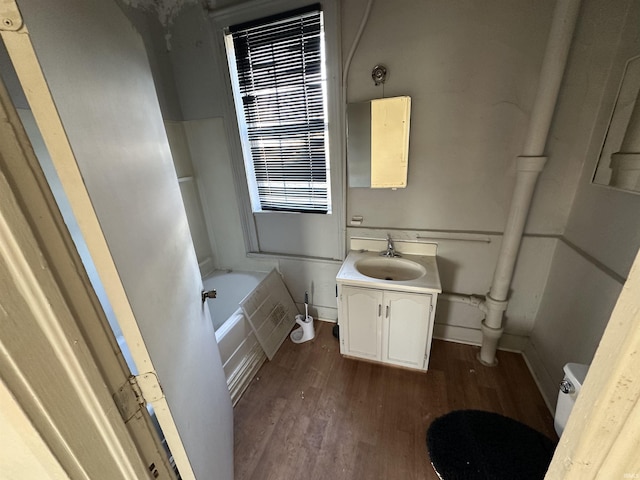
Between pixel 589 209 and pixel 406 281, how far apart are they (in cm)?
102

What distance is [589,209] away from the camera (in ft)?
4.52

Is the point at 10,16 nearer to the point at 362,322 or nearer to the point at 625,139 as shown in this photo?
the point at 362,322

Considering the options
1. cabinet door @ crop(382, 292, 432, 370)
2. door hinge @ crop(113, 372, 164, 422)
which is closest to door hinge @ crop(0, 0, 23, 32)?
door hinge @ crop(113, 372, 164, 422)

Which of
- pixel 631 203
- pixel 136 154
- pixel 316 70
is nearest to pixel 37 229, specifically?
pixel 136 154

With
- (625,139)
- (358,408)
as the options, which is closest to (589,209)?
(625,139)

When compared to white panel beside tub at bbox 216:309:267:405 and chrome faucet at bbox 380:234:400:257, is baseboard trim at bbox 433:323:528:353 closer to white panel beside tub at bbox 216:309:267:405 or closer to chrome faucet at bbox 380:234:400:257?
chrome faucet at bbox 380:234:400:257

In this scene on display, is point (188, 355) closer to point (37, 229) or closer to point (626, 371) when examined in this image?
point (37, 229)

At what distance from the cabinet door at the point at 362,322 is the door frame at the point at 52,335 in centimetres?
134

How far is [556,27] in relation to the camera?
3.88ft

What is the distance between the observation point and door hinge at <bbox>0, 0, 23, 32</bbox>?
338 mm

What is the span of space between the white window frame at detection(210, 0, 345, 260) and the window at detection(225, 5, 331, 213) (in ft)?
0.14

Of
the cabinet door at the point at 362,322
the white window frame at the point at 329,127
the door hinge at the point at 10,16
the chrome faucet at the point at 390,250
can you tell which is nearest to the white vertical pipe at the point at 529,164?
the chrome faucet at the point at 390,250

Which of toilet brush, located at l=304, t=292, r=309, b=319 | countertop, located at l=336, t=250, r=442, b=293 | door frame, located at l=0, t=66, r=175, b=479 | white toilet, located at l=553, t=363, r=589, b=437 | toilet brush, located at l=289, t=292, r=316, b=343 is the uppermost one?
door frame, located at l=0, t=66, r=175, b=479

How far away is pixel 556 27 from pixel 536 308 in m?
1.61
